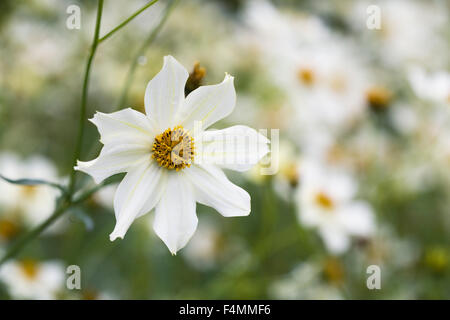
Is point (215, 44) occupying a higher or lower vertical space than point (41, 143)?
higher

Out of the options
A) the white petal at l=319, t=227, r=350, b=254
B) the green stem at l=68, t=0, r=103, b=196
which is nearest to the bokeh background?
the white petal at l=319, t=227, r=350, b=254

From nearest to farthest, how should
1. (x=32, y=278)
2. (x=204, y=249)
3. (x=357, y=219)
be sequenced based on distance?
(x=32, y=278) → (x=357, y=219) → (x=204, y=249)

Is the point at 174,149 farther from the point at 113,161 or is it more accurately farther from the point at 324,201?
the point at 324,201

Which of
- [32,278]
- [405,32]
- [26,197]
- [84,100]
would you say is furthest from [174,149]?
[405,32]

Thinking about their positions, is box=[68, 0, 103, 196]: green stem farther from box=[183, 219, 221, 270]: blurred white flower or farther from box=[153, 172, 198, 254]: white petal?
box=[183, 219, 221, 270]: blurred white flower

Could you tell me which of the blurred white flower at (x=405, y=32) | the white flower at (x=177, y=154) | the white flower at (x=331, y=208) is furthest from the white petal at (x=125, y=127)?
the blurred white flower at (x=405, y=32)

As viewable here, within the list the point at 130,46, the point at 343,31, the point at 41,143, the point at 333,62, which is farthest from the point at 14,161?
the point at 343,31
